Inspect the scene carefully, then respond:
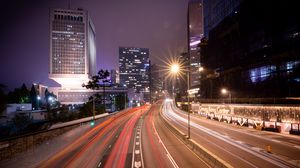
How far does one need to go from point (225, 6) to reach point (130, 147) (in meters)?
89.8

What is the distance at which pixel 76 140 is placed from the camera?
34500mm

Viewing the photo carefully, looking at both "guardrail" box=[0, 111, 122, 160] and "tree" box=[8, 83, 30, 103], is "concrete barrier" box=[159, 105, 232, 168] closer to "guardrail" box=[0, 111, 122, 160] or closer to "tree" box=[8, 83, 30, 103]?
"guardrail" box=[0, 111, 122, 160]

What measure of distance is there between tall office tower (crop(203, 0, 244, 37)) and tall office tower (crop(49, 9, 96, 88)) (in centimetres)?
10703

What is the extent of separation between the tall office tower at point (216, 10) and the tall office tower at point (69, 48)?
107 metres

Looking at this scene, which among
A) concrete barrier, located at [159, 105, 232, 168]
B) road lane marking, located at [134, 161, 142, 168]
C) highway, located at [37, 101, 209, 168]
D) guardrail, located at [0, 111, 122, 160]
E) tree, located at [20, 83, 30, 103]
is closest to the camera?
concrete barrier, located at [159, 105, 232, 168]

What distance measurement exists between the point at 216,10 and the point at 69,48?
124 meters

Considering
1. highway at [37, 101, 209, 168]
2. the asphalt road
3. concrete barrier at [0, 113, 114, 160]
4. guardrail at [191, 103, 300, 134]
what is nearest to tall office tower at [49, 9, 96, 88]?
guardrail at [191, 103, 300, 134]

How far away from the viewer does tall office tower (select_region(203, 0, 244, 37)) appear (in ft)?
303

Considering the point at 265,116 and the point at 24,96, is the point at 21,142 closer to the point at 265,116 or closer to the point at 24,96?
the point at 265,116

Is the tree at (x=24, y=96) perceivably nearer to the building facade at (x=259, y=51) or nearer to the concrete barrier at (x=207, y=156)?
the building facade at (x=259, y=51)

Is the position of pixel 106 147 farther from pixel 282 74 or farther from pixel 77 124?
pixel 282 74

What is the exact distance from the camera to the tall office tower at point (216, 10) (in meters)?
92.5

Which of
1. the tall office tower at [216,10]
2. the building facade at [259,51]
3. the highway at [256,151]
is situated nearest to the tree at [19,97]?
the building facade at [259,51]

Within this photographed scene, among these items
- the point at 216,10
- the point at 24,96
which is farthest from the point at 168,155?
the point at 24,96
